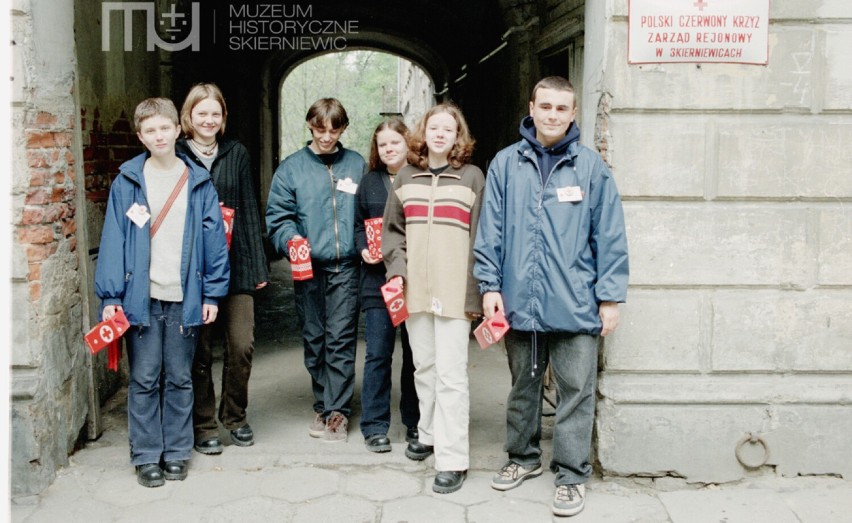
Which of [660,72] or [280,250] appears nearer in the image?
[660,72]

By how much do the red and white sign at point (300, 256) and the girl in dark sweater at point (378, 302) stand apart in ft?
0.89

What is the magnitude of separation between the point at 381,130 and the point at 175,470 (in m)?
2.01

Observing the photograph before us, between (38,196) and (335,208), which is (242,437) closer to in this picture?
(335,208)

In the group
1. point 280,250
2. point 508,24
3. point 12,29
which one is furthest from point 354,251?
point 508,24

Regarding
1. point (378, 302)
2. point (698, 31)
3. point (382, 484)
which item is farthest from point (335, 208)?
point (698, 31)

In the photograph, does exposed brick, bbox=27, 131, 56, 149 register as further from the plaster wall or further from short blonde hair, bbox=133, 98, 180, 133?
the plaster wall

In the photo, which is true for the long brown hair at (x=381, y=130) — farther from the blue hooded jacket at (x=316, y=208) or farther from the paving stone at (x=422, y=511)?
the paving stone at (x=422, y=511)

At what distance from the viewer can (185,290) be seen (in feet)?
13.0

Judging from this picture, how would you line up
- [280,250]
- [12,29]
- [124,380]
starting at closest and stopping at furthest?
[12,29], [280,250], [124,380]

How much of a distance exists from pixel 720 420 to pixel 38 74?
367 cm

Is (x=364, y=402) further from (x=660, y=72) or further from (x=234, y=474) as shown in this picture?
(x=660, y=72)

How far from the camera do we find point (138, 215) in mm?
3842

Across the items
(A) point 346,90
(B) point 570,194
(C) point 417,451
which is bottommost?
(C) point 417,451

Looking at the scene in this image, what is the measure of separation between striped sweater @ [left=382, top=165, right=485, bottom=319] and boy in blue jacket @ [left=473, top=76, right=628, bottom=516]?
6.0 inches
